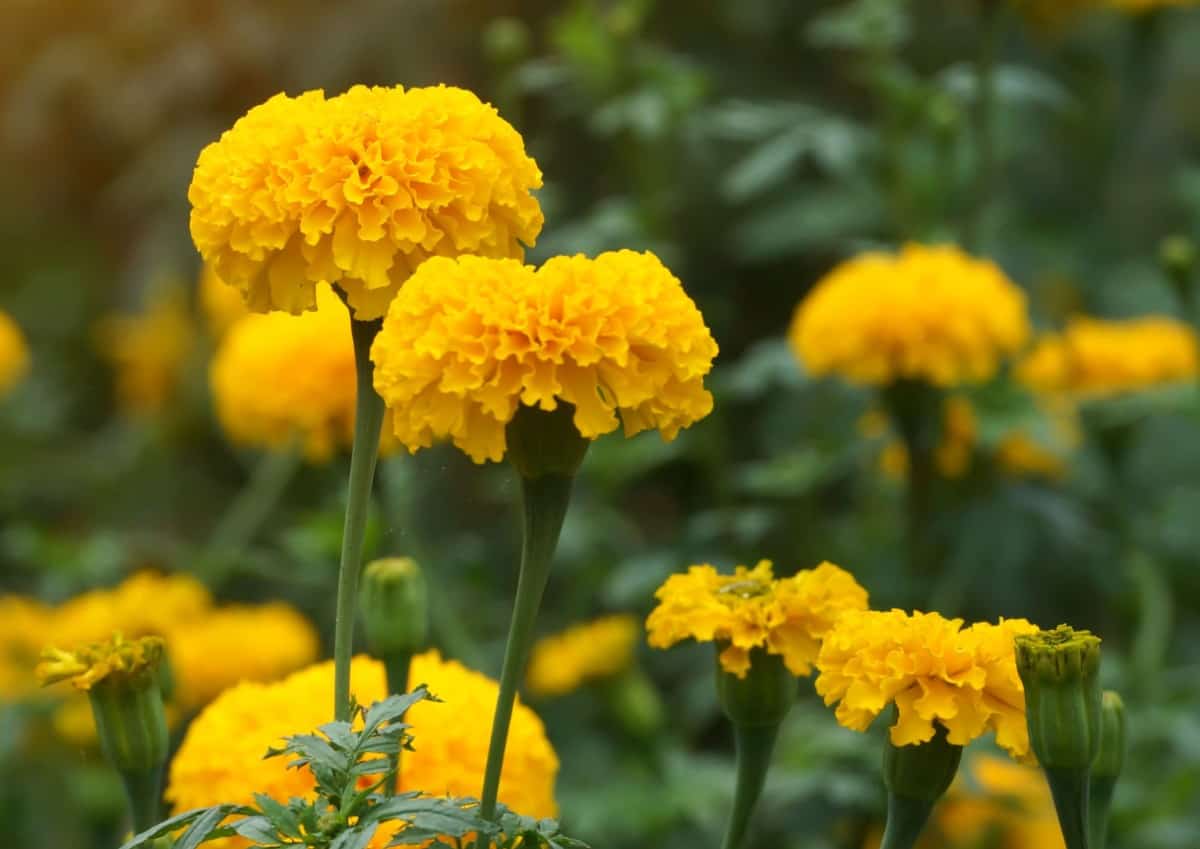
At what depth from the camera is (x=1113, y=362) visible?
2.00 meters

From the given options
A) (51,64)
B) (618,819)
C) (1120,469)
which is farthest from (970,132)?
(51,64)

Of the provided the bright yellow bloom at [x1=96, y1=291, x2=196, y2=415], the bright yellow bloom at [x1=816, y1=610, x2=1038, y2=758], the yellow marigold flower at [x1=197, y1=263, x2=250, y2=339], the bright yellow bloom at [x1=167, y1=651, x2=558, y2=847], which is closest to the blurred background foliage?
the bright yellow bloom at [x1=96, y1=291, x2=196, y2=415]

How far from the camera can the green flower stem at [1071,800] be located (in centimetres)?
81

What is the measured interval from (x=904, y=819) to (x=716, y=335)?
155 cm

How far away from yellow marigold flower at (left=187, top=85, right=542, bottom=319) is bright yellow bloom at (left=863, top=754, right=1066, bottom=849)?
896mm

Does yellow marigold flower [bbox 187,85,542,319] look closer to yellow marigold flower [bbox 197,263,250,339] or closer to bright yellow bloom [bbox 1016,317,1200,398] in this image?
bright yellow bloom [bbox 1016,317,1200,398]

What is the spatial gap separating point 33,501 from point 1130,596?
175 centimetres

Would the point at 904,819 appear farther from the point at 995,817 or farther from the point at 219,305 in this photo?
the point at 219,305

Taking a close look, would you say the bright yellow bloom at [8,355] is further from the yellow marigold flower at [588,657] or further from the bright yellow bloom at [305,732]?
the bright yellow bloom at [305,732]

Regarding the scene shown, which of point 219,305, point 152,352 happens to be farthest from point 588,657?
point 152,352

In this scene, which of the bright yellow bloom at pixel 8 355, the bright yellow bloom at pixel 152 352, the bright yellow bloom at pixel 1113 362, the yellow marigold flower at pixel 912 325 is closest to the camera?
the yellow marigold flower at pixel 912 325

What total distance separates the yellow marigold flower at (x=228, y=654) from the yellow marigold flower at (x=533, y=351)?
1056 mm

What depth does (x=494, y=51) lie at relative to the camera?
1.98 meters

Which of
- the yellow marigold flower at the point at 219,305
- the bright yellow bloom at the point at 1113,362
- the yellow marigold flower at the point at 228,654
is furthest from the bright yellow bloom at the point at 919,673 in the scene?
the yellow marigold flower at the point at 219,305
